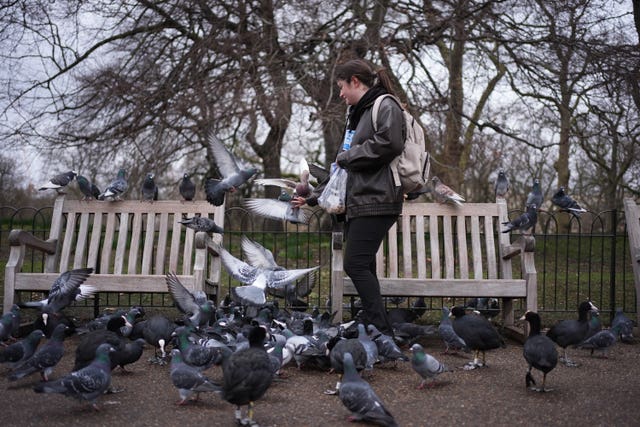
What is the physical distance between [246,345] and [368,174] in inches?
65.3

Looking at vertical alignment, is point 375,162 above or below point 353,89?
below

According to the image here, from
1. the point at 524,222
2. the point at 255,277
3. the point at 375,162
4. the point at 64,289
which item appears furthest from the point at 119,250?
Answer: the point at 524,222

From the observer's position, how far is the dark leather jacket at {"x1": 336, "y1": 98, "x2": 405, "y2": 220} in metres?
4.70

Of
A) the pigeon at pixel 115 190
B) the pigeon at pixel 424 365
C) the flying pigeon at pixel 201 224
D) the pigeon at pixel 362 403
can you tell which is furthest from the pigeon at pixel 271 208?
the pigeon at pixel 362 403

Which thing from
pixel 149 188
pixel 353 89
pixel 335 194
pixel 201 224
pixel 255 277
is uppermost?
pixel 353 89

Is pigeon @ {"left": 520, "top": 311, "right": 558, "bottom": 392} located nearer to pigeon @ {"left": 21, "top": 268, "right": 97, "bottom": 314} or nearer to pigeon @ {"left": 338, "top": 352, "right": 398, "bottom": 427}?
pigeon @ {"left": 338, "top": 352, "right": 398, "bottom": 427}

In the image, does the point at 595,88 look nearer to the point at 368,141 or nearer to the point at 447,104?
the point at 447,104

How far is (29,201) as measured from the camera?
44.2 feet

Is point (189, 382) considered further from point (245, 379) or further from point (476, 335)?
point (476, 335)

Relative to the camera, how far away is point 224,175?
287 inches

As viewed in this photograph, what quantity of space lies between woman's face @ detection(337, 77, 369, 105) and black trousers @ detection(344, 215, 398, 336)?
3.21 feet

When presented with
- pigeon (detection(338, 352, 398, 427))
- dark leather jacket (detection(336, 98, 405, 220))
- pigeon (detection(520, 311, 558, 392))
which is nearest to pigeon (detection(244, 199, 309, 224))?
dark leather jacket (detection(336, 98, 405, 220))

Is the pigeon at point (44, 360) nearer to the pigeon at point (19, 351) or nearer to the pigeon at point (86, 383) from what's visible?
the pigeon at point (19, 351)

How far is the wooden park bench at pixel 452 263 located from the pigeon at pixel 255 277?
510mm
